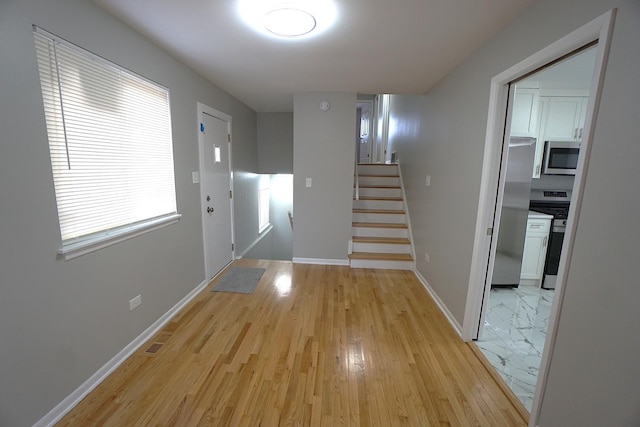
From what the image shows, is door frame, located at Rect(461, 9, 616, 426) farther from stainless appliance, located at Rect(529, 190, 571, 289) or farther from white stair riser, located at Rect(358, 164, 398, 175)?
white stair riser, located at Rect(358, 164, 398, 175)

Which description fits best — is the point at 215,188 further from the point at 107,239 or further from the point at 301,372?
the point at 301,372

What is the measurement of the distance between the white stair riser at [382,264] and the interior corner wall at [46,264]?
8.19 feet

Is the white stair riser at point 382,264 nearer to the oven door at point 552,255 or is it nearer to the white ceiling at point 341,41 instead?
the oven door at point 552,255

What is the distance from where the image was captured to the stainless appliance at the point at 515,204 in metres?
2.89

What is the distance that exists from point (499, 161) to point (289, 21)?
1.77m

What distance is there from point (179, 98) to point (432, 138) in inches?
109

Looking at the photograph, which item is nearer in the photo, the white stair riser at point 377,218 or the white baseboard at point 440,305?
the white baseboard at point 440,305

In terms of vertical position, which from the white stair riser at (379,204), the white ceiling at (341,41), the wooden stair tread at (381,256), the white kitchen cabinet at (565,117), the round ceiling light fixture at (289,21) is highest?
the white ceiling at (341,41)

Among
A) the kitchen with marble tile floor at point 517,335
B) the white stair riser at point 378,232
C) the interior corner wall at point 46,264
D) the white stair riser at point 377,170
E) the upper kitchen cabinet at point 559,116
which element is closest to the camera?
the interior corner wall at point 46,264

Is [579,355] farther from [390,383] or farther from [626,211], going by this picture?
[390,383]

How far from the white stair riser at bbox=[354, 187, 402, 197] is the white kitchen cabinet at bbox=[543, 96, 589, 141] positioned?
2.01 meters

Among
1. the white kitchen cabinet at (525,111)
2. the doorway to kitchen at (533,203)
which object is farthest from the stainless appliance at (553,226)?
the white kitchen cabinet at (525,111)

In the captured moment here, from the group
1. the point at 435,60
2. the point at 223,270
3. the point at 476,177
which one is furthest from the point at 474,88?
the point at 223,270

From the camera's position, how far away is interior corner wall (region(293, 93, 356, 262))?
355cm
